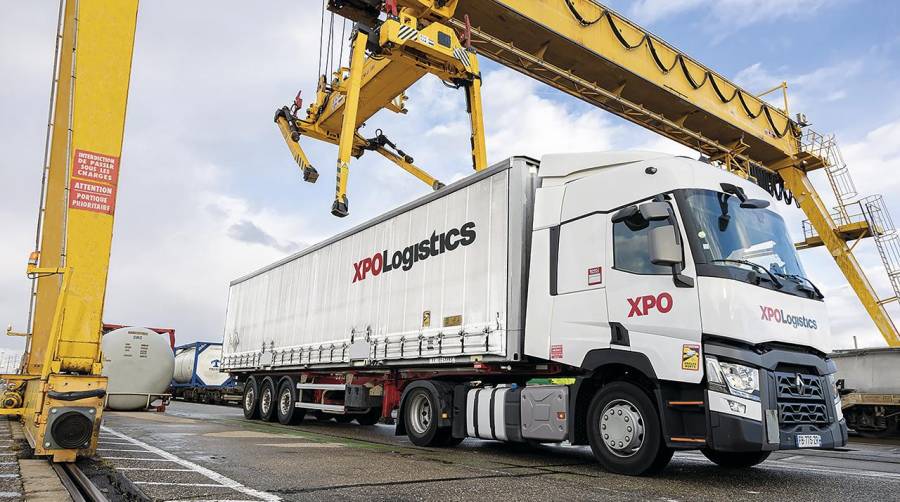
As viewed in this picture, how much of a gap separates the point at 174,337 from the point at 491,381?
1783cm

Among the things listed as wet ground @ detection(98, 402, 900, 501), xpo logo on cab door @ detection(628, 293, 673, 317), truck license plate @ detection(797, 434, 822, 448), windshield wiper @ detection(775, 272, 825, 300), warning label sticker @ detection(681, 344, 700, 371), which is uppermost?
windshield wiper @ detection(775, 272, 825, 300)

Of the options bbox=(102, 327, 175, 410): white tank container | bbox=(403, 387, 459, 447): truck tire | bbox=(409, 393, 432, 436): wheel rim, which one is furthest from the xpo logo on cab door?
bbox=(102, 327, 175, 410): white tank container

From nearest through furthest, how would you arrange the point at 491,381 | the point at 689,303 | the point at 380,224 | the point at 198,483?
the point at 198,483 < the point at 689,303 < the point at 491,381 < the point at 380,224

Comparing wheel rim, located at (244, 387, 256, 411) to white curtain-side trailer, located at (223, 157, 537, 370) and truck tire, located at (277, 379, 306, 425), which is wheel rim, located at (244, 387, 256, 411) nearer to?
white curtain-side trailer, located at (223, 157, 537, 370)

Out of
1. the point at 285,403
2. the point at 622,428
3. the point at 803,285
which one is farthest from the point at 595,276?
the point at 285,403

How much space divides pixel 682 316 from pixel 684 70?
1176cm

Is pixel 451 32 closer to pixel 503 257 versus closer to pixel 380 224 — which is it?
pixel 380 224

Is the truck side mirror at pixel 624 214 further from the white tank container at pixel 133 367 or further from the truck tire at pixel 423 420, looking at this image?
the white tank container at pixel 133 367

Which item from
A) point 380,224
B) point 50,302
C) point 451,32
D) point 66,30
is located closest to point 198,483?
point 50,302

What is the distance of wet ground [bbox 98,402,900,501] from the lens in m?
5.08

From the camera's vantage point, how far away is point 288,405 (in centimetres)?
1309

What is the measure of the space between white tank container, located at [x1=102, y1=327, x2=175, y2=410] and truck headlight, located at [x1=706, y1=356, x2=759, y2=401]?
570 inches

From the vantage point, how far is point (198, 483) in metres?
5.21

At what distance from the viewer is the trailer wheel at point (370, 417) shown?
1114 centimetres
